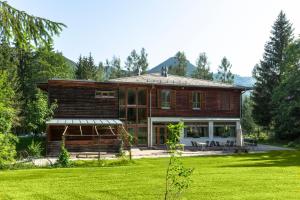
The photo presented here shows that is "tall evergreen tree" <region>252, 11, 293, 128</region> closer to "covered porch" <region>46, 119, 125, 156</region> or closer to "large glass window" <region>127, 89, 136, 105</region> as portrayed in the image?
"large glass window" <region>127, 89, 136, 105</region>

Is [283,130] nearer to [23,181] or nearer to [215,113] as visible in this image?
[215,113]

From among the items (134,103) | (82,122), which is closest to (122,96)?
(134,103)

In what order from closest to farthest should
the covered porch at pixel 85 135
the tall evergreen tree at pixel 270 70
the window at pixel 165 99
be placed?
the covered porch at pixel 85 135
the window at pixel 165 99
the tall evergreen tree at pixel 270 70

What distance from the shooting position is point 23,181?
1681cm

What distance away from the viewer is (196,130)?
129 feet

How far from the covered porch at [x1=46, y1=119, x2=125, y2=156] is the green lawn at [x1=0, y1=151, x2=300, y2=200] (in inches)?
401

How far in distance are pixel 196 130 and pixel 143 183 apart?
78.8ft

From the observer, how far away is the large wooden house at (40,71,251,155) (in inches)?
1340


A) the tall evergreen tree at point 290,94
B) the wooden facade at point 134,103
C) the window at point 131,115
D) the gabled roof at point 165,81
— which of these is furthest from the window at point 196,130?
the tall evergreen tree at point 290,94

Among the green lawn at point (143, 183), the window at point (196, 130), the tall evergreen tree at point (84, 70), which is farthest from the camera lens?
the tall evergreen tree at point (84, 70)

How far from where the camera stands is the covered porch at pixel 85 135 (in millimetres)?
30578

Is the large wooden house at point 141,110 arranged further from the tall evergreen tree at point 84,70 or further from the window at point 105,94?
the tall evergreen tree at point 84,70

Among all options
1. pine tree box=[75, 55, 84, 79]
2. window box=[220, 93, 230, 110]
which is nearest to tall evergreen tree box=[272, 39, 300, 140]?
window box=[220, 93, 230, 110]

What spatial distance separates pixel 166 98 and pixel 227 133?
754cm
